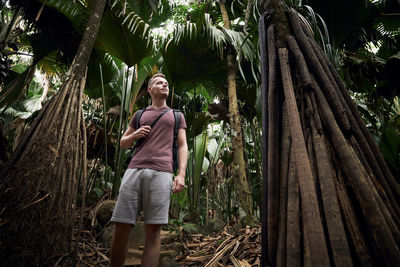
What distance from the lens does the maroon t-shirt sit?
1.70 m

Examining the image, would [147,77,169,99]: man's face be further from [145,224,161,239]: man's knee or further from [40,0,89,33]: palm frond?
[40,0,89,33]: palm frond

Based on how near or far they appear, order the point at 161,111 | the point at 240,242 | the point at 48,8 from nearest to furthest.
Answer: the point at 161,111
the point at 240,242
the point at 48,8

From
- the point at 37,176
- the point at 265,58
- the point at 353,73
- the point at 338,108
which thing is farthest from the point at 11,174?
the point at 353,73

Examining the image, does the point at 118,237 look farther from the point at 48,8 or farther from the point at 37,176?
the point at 48,8

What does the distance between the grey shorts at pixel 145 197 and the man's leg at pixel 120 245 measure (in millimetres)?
62

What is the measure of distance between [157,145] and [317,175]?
44.9 inches

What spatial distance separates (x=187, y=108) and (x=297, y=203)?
3565mm

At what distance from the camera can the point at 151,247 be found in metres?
1.58

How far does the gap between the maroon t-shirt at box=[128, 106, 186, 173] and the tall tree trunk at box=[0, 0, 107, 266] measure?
40 cm

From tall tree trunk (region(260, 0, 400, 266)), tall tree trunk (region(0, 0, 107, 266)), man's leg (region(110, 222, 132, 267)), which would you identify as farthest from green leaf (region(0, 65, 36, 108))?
tall tree trunk (region(260, 0, 400, 266))

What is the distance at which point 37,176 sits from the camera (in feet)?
4.34

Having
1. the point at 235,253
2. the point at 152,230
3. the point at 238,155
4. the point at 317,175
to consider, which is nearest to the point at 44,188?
the point at 152,230

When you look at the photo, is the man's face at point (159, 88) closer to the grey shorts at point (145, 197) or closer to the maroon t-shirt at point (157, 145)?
the maroon t-shirt at point (157, 145)

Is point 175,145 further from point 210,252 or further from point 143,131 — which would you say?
point 210,252
